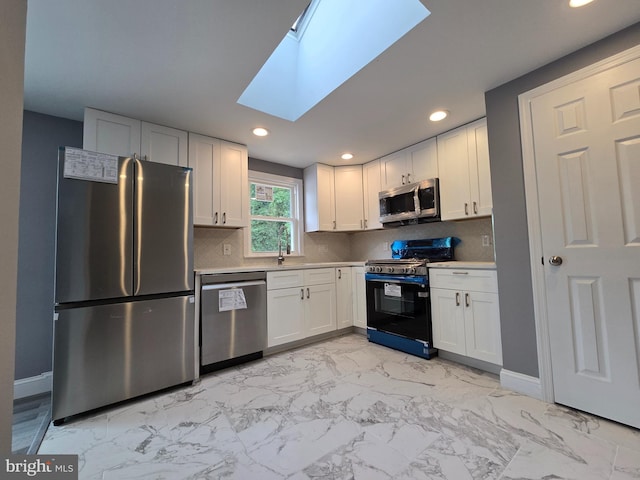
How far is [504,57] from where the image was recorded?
1.87 meters

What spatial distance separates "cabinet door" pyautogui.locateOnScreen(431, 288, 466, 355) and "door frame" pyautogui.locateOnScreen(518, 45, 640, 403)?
0.62 meters

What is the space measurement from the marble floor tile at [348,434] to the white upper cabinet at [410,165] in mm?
2059

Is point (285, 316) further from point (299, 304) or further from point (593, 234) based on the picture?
point (593, 234)

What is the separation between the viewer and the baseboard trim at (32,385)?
87.3 inches

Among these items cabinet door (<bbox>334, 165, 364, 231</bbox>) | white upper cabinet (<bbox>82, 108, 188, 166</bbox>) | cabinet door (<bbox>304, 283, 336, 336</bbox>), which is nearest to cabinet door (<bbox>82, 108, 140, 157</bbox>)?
white upper cabinet (<bbox>82, 108, 188, 166</bbox>)

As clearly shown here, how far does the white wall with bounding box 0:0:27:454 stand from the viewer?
627mm

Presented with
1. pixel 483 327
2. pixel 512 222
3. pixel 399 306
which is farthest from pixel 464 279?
pixel 399 306

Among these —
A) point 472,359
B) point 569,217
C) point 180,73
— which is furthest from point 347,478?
point 180,73

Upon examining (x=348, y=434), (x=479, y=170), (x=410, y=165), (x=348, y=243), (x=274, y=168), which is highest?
(x=274, y=168)

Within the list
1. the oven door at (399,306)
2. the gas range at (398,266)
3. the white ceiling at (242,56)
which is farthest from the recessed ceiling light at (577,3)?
the oven door at (399,306)

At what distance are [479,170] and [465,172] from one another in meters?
0.13

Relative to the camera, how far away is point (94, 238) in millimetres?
1940

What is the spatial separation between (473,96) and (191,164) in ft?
8.59

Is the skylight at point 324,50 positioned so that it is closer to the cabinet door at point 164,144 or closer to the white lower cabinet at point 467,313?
the cabinet door at point 164,144
